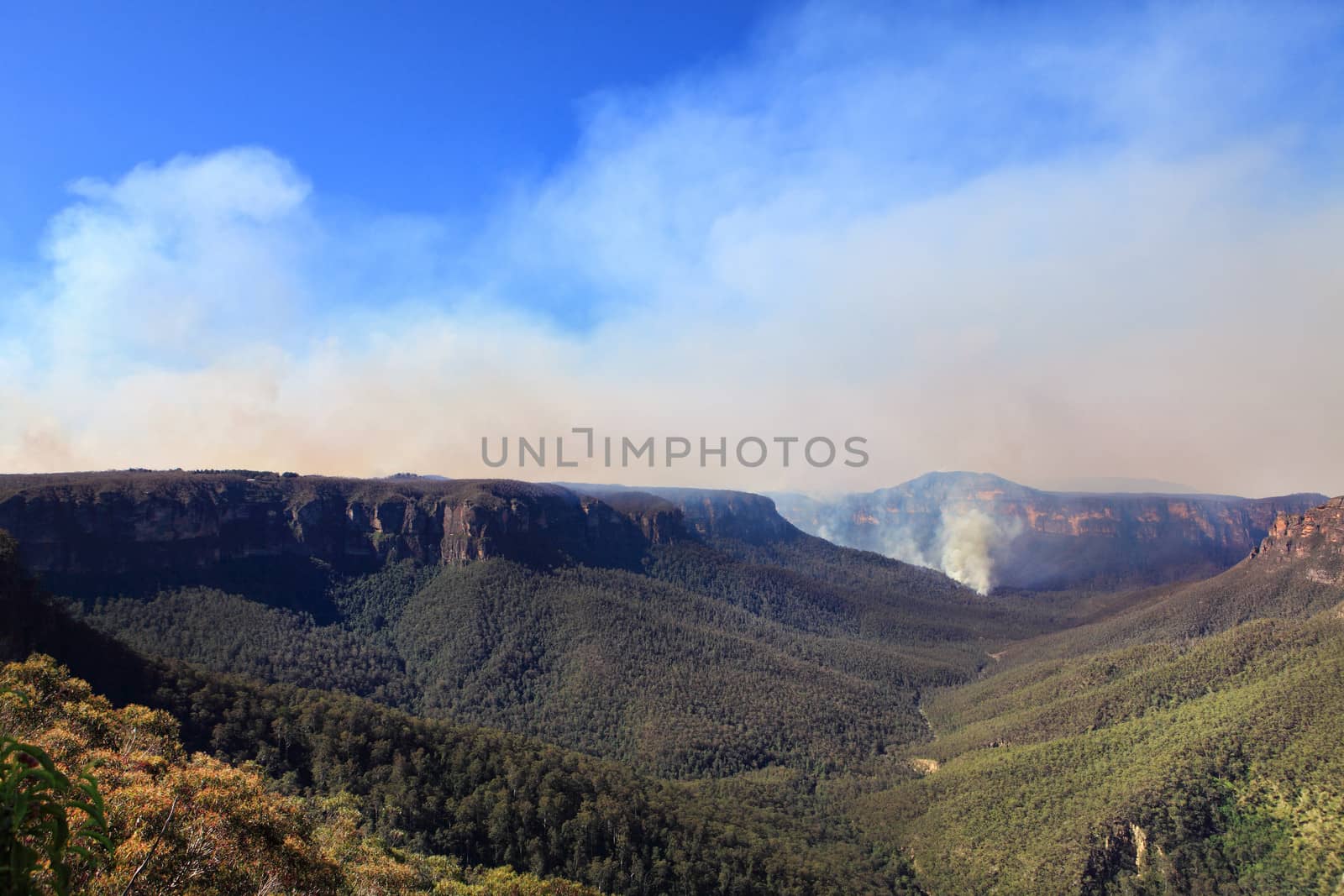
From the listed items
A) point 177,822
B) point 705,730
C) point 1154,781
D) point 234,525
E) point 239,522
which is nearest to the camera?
point 177,822

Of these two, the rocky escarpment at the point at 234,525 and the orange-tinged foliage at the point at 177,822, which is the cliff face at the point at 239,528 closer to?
the rocky escarpment at the point at 234,525

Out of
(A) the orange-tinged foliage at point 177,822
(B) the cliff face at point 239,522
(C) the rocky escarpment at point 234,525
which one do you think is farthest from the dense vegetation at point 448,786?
(B) the cliff face at point 239,522

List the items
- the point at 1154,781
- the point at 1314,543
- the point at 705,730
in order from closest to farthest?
the point at 1154,781
the point at 705,730
the point at 1314,543

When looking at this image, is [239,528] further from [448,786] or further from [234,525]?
[448,786]

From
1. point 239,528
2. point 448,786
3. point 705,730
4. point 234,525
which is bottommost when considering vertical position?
point 705,730

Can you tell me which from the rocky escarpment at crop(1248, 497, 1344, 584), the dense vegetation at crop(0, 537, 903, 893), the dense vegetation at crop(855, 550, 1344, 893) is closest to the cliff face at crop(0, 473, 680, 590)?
the dense vegetation at crop(0, 537, 903, 893)

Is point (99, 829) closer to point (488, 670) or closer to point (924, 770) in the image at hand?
point (924, 770)

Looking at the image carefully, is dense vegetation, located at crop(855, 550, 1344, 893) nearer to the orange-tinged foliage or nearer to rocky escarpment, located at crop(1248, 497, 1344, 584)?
rocky escarpment, located at crop(1248, 497, 1344, 584)

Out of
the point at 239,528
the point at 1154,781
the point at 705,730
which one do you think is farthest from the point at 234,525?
the point at 1154,781

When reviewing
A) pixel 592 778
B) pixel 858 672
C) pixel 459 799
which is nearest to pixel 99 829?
pixel 459 799
